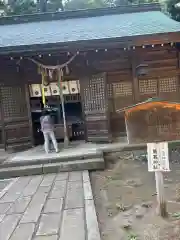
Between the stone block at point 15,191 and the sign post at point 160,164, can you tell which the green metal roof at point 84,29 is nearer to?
the stone block at point 15,191

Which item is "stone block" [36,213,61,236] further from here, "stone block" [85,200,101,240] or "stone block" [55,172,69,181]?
"stone block" [55,172,69,181]

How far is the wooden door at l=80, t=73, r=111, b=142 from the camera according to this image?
9.60m

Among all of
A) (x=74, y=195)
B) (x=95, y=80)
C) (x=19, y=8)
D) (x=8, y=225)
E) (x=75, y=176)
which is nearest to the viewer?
(x=8, y=225)

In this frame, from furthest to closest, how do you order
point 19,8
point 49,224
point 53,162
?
point 19,8, point 53,162, point 49,224

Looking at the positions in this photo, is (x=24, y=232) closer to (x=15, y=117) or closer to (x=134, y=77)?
(x=15, y=117)

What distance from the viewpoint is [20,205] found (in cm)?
532

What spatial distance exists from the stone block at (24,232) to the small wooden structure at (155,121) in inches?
82.2

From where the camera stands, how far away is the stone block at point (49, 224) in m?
4.06

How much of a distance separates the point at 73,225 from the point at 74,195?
4.52ft

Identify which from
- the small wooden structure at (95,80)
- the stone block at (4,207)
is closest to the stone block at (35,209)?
the stone block at (4,207)

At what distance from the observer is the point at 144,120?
15.5ft

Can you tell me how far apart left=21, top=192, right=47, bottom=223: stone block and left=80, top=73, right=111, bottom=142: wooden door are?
423cm

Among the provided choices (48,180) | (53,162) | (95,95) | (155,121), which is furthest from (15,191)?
(95,95)

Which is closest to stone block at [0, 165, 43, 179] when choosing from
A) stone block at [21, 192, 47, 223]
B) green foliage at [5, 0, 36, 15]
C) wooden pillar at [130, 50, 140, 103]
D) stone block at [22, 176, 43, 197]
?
stone block at [22, 176, 43, 197]
